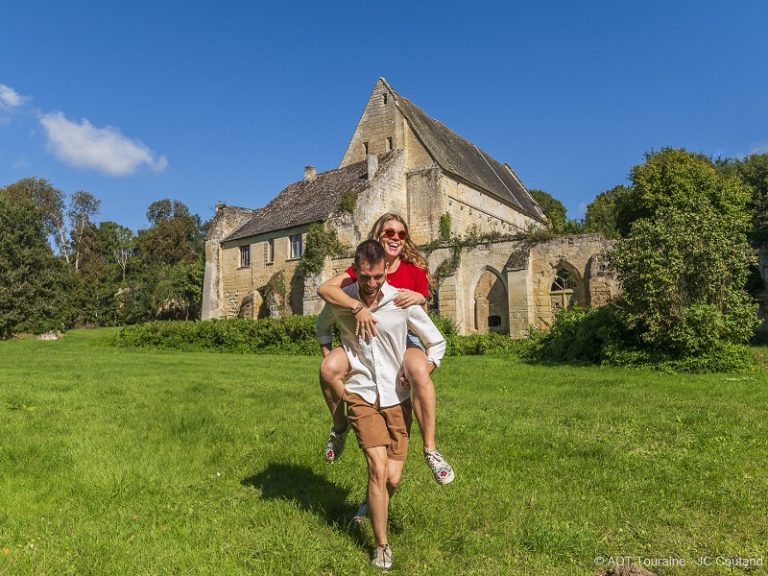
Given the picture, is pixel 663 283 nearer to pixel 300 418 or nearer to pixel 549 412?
pixel 549 412

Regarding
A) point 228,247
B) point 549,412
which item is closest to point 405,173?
point 228,247

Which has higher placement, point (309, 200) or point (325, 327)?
point (309, 200)

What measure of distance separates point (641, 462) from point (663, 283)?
795 centimetres

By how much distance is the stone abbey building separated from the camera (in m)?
22.9

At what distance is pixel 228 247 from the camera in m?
33.4

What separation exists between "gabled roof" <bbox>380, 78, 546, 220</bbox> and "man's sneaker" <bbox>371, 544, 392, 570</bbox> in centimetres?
2896

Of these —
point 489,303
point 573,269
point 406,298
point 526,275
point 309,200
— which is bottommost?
point 406,298

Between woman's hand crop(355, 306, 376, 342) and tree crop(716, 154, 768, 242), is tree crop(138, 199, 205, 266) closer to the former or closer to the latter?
tree crop(716, 154, 768, 242)

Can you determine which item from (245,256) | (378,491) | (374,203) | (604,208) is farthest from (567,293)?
(604,208)

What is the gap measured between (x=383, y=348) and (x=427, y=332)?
32 centimetres

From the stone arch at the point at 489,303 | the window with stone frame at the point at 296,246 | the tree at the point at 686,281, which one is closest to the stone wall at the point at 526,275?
the stone arch at the point at 489,303

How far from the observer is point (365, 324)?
3457 millimetres

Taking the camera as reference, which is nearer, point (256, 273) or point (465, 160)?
point (256, 273)

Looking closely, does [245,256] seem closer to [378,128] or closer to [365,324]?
[378,128]
